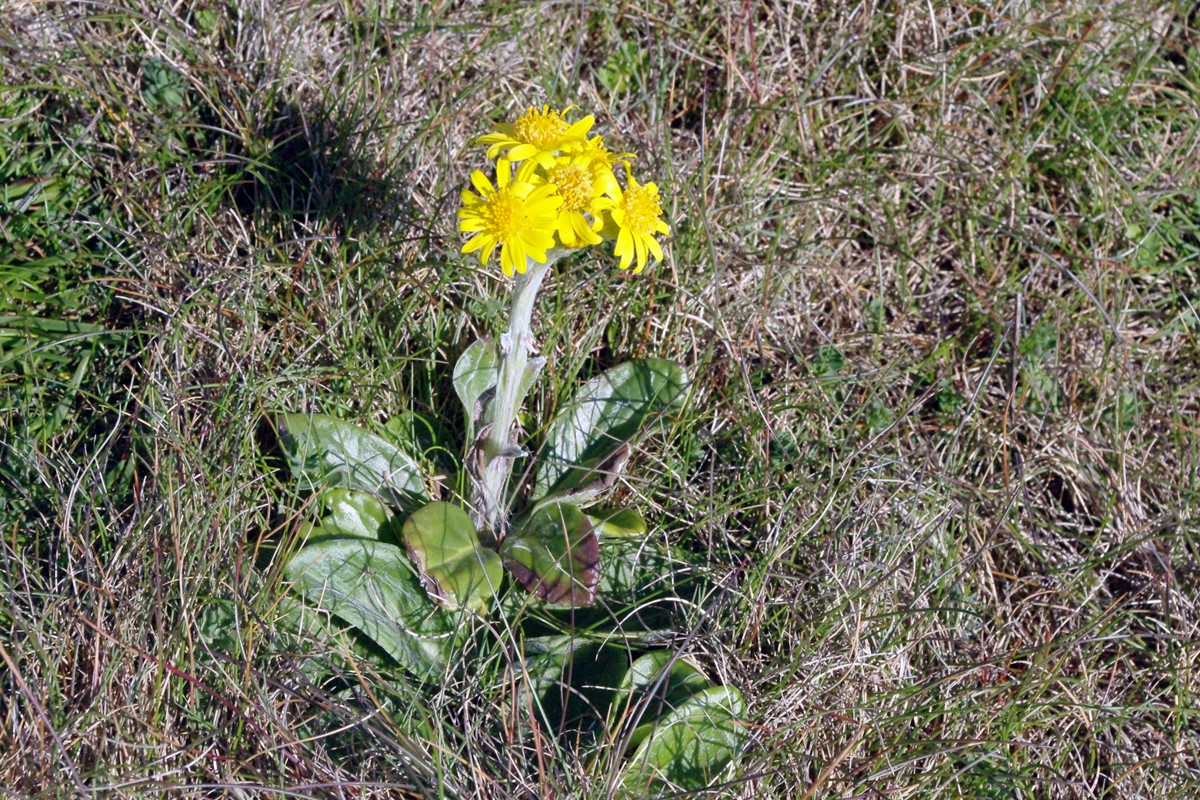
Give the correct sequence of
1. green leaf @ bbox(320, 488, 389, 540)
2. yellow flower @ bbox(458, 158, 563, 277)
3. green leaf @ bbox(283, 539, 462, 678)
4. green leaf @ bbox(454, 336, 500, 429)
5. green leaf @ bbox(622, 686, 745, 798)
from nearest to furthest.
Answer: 1. yellow flower @ bbox(458, 158, 563, 277)
2. green leaf @ bbox(622, 686, 745, 798)
3. green leaf @ bbox(283, 539, 462, 678)
4. green leaf @ bbox(320, 488, 389, 540)
5. green leaf @ bbox(454, 336, 500, 429)

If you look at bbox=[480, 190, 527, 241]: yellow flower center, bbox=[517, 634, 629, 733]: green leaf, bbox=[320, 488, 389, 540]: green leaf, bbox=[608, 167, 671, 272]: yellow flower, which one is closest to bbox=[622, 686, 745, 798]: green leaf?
bbox=[517, 634, 629, 733]: green leaf

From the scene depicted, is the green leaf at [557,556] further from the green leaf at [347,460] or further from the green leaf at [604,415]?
the green leaf at [347,460]

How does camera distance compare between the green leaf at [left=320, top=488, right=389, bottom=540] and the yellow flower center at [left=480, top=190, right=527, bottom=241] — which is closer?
the yellow flower center at [left=480, top=190, right=527, bottom=241]

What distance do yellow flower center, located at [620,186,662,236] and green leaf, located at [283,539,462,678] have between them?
2.93 feet

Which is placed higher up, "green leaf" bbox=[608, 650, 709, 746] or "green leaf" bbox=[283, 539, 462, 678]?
"green leaf" bbox=[283, 539, 462, 678]

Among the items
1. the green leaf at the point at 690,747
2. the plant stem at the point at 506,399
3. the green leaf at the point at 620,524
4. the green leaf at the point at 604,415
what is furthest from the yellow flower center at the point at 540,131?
the green leaf at the point at 690,747

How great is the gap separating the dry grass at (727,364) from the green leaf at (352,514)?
117mm

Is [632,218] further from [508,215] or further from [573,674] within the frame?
[573,674]

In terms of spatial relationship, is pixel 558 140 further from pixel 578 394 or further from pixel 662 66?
pixel 662 66

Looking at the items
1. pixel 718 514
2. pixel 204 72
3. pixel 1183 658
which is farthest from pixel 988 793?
pixel 204 72

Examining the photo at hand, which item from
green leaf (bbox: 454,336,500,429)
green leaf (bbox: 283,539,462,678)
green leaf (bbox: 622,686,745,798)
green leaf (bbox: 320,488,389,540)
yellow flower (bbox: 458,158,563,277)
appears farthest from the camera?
green leaf (bbox: 454,336,500,429)

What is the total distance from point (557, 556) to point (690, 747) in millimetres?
490

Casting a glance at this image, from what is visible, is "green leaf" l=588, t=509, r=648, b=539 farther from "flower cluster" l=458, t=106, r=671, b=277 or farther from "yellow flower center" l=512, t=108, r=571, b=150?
"yellow flower center" l=512, t=108, r=571, b=150

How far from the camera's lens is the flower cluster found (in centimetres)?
173
